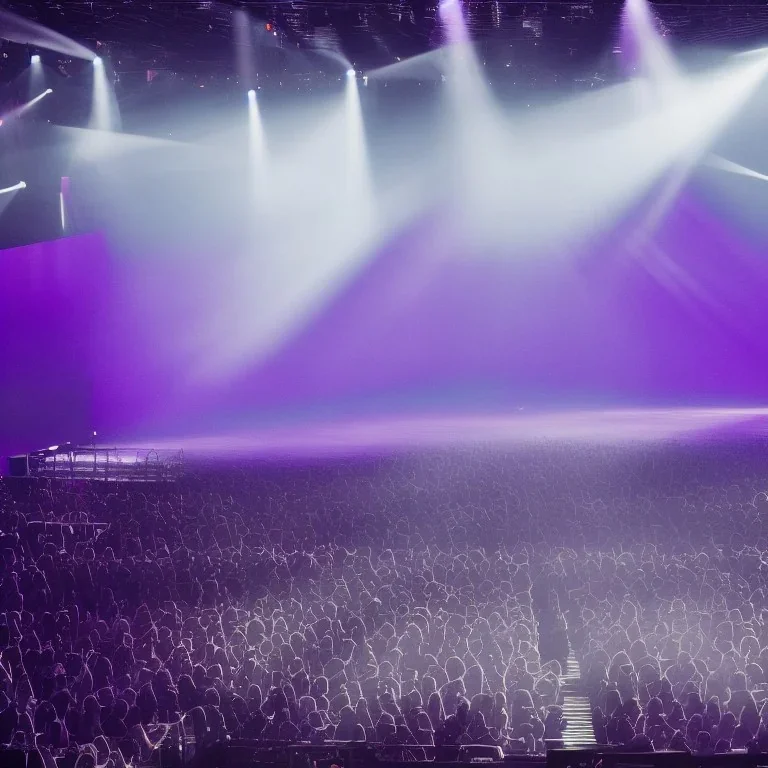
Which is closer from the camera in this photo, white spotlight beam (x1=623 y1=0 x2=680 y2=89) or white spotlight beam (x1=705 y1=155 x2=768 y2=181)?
white spotlight beam (x1=623 y1=0 x2=680 y2=89)

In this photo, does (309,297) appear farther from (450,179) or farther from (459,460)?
(459,460)

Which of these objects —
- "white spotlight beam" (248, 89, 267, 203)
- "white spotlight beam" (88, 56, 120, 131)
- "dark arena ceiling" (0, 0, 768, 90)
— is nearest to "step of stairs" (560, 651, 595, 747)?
"dark arena ceiling" (0, 0, 768, 90)

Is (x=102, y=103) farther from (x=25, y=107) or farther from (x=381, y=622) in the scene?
(x=381, y=622)

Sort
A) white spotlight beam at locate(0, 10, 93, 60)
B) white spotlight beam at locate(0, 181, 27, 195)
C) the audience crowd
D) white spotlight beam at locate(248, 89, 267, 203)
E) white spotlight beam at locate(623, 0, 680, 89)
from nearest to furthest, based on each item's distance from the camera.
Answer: the audience crowd, white spotlight beam at locate(0, 10, 93, 60), white spotlight beam at locate(623, 0, 680, 89), white spotlight beam at locate(0, 181, 27, 195), white spotlight beam at locate(248, 89, 267, 203)

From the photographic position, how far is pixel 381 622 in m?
4.33

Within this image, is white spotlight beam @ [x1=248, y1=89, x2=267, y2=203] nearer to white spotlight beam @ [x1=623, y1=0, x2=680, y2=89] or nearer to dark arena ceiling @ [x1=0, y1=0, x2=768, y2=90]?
dark arena ceiling @ [x1=0, y1=0, x2=768, y2=90]

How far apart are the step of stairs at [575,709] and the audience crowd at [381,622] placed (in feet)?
0.27

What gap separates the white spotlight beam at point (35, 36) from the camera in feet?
24.2

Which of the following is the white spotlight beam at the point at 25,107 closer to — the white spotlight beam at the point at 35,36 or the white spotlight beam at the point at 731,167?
the white spotlight beam at the point at 35,36

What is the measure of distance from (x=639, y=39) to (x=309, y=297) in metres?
7.93

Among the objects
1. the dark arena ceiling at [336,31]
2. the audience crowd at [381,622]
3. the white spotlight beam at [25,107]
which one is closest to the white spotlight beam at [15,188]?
the white spotlight beam at [25,107]

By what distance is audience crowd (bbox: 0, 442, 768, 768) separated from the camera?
367 cm

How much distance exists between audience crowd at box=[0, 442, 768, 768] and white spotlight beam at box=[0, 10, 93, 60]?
4.51 metres

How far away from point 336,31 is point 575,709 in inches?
273
